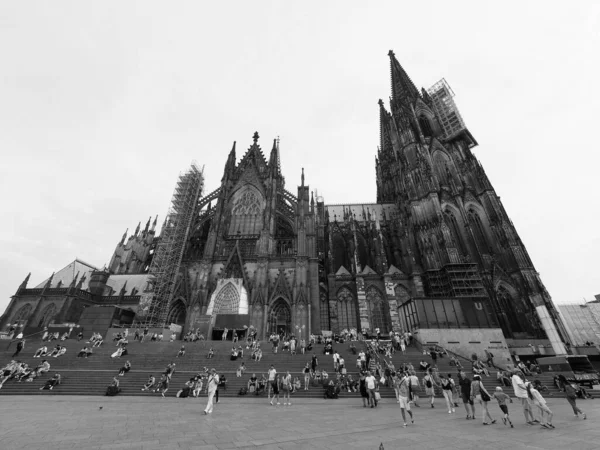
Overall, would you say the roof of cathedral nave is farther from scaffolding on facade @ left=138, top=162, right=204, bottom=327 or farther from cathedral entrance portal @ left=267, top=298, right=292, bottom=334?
cathedral entrance portal @ left=267, top=298, right=292, bottom=334

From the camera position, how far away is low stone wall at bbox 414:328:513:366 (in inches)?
894

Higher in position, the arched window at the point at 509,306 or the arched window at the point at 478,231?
the arched window at the point at 478,231

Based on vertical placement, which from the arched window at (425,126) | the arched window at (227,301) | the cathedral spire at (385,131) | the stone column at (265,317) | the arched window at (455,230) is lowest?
the stone column at (265,317)

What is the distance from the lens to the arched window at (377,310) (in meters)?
31.2

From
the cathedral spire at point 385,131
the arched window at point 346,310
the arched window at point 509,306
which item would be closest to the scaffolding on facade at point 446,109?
the cathedral spire at point 385,131

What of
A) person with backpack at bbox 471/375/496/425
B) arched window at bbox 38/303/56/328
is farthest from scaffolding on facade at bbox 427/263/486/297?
arched window at bbox 38/303/56/328

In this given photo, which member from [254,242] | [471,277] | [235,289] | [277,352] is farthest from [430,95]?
[277,352]

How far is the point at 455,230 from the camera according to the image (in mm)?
35344

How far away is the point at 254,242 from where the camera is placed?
3244cm

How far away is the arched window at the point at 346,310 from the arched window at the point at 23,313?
3681cm

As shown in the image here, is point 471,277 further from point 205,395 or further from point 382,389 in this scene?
point 205,395

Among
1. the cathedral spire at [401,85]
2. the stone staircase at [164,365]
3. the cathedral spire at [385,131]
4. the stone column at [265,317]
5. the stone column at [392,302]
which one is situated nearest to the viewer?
the stone staircase at [164,365]

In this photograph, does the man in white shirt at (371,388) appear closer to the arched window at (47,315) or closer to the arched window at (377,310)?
the arched window at (377,310)

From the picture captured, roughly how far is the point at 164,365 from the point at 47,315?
86.6 feet
